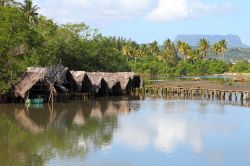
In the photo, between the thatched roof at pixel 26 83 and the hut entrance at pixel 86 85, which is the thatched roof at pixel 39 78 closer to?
the thatched roof at pixel 26 83

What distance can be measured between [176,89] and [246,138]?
96.2 ft

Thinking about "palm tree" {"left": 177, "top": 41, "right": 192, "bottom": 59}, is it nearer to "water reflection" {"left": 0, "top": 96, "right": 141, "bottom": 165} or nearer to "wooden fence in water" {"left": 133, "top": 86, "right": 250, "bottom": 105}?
"wooden fence in water" {"left": 133, "top": 86, "right": 250, "bottom": 105}

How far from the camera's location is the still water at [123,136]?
17484 mm

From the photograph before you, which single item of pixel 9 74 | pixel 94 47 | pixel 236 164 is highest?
pixel 94 47

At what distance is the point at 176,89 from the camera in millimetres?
51844

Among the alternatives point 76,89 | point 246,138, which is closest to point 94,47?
point 76,89

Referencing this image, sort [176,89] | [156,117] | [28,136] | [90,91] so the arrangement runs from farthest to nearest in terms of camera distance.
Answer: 1. [176,89]
2. [90,91]
3. [156,117]
4. [28,136]

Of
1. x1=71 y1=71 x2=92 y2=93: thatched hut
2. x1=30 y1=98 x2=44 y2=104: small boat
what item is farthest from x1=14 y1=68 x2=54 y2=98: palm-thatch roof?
x1=71 y1=71 x2=92 y2=93: thatched hut

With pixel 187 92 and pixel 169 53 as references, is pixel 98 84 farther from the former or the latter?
pixel 169 53

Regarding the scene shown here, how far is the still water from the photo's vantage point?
688 inches

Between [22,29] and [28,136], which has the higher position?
[22,29]

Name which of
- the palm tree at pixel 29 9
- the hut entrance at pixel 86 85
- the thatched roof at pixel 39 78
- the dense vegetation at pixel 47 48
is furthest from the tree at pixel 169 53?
the thatched roof at pixel 39 78

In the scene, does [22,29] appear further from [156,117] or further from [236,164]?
[236,164]

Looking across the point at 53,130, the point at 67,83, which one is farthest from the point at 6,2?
the point at 53,130
